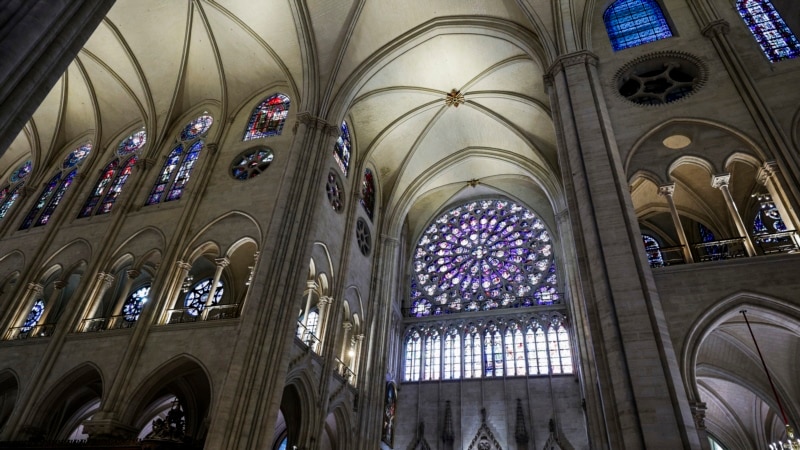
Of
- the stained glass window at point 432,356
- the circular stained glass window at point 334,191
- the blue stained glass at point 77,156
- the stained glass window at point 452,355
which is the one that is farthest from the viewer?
the blue stained glass at point 77,156

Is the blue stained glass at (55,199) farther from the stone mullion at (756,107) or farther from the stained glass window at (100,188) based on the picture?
the stone mullion at (756,107)

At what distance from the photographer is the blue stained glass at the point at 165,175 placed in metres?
15.2

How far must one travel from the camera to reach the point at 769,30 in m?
10.8

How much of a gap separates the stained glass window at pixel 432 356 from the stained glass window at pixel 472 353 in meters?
1.01

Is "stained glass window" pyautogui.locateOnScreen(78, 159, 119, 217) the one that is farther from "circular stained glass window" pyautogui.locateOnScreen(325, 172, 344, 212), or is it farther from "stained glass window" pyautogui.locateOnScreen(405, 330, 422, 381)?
"stained glass window" pyautogui.locateOnScreen(405, 330, 422, 381)

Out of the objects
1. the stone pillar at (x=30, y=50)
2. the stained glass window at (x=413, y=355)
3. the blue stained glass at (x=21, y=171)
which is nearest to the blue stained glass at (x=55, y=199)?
the blue stained glass at (x=21, y=171)

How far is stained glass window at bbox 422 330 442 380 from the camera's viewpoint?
710 inches

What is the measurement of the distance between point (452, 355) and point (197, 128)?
1188 cm

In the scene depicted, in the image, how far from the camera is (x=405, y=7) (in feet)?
47.4

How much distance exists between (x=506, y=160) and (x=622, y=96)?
8.73 metres

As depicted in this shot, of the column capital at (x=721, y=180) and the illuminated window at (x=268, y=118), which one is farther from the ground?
the illuminated window at (x=268, y=118)

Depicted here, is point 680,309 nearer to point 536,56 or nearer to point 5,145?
point 536,56

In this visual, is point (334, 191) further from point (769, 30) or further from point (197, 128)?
point (769, 30)

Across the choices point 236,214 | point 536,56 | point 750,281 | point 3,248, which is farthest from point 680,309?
point 3,248
